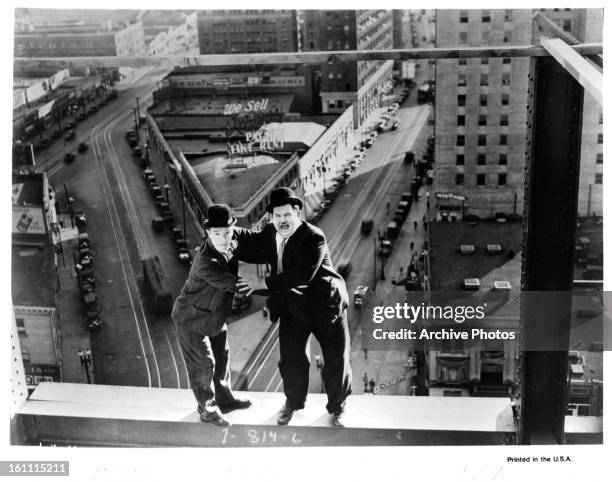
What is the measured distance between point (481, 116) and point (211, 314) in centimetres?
2482

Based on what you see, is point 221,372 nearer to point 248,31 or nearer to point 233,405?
point 233,405

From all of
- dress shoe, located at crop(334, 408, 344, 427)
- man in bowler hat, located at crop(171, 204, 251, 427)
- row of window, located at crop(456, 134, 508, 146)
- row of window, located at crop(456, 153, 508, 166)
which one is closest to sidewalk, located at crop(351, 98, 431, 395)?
row of window, located at crop(456, 153, 508, 166)

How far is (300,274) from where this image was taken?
430cm

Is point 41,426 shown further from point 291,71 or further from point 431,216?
point 291,71

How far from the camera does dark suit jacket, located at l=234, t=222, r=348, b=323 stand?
170 inches

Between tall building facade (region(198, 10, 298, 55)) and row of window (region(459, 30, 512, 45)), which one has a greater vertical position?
row of window (region(459, 30, 512, 45))

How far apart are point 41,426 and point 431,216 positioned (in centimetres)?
2551

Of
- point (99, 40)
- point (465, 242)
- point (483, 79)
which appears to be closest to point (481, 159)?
point (483, 79)

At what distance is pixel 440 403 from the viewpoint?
4672 mm

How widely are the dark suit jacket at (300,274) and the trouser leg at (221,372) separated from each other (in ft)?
1.28

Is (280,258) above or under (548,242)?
under

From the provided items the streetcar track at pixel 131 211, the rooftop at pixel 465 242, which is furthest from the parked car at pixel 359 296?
the streetcar track at pixel 131 211

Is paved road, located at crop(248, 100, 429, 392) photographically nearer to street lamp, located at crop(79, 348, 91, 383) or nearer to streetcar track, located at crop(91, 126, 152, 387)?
streetcar track, located at crop(91, 126, 152, 387)

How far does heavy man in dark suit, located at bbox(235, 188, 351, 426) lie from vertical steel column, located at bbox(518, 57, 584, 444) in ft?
3.30
